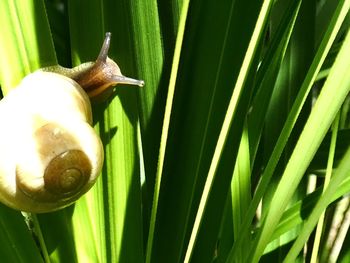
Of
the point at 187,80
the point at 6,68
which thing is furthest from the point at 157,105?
the point at 6,68

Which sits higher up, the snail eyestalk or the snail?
the snail eyestalk

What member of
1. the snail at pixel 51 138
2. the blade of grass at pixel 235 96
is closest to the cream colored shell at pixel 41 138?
the snail at pixel 51 138

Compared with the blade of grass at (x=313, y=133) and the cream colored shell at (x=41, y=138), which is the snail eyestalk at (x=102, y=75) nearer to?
the cream colored shell at (x=41, y=138)

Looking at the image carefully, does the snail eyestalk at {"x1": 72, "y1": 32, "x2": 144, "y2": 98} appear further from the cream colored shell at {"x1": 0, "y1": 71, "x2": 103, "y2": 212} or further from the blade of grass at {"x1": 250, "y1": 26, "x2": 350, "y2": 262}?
the blade of grass at {"x1": 250, "y1": 26, "x2": 350, "y2": 262}

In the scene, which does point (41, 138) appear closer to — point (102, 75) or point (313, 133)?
point (102, 75)

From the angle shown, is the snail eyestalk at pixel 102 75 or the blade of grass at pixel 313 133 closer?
the blade of grass at pixel 313 133

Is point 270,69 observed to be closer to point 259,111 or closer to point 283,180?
point 259,111

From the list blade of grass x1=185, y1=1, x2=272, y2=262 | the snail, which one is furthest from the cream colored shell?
blade of grass x1=185, y1=1, x2=272, y2=262
